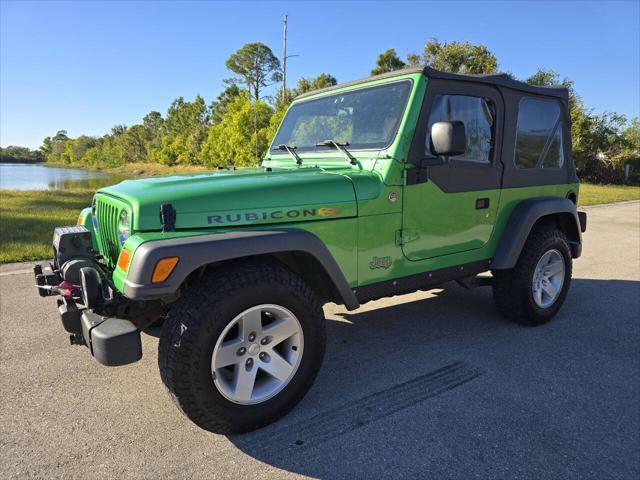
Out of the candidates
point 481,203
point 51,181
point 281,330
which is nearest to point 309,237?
point 281,330

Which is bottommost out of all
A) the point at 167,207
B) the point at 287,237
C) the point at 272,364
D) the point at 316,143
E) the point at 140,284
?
the point at 272,364

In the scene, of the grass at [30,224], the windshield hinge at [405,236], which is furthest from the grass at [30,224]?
the windshield hinge at [405,236]

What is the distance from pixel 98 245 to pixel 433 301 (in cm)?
334

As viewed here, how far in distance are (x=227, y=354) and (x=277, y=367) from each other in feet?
1.07

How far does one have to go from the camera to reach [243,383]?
2.37 meters

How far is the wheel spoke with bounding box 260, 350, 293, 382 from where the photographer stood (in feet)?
8.07

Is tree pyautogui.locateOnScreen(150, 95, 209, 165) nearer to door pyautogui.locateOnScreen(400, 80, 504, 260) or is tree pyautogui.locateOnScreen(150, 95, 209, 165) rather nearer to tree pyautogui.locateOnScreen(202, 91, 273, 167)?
tree pyautogui.locateOnScreen(202, 91, 273, 167)

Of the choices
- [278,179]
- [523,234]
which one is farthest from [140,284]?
[523,234]

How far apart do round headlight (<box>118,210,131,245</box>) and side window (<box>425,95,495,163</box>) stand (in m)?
2.08

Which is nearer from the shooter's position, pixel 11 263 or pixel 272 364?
pixel 272 364

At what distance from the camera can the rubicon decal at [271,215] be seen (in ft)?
7.65

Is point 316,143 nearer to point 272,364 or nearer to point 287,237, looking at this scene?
point 287,237

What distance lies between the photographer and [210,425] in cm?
230

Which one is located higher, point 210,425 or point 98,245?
point 98,245
